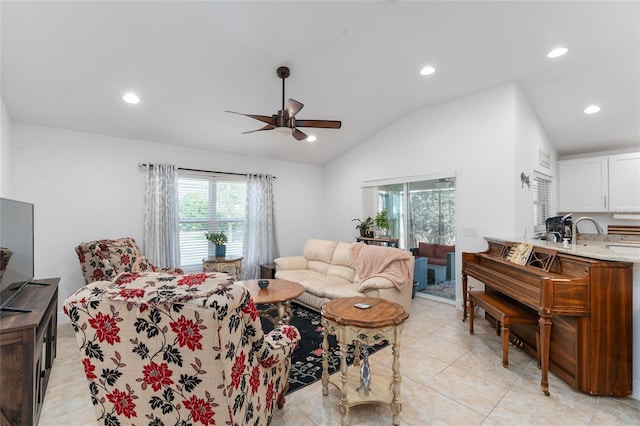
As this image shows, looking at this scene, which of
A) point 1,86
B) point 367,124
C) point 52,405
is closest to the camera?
point 52,405

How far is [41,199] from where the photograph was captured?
353 cm

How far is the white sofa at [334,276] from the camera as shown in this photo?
3.49 metres

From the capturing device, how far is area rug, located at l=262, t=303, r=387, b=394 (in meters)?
2.39

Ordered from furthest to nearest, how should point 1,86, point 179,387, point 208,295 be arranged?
point 1,86, point 179,387, point 208,295

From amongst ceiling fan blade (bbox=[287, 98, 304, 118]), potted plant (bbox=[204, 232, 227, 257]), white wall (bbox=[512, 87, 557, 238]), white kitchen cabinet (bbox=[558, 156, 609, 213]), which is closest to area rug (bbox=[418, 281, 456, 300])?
white wall (bbox=[512, 87, 557, 238])

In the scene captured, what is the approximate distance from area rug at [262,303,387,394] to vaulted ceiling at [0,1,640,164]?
113 inches

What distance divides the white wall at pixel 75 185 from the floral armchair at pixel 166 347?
10.9 ft

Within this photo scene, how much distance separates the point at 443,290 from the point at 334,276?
1906mm

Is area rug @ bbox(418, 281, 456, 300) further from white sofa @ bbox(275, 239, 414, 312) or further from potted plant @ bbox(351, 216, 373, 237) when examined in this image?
potted plant @ bbox(351, 216, 373, 237)

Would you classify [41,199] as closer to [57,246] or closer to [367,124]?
[57,246]

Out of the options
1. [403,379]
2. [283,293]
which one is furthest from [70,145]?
[403,379]

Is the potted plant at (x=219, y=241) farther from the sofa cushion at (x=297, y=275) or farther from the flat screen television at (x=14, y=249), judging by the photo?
the flat screen television at (x=14, y=249)

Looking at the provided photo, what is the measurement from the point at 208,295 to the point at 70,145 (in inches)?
160

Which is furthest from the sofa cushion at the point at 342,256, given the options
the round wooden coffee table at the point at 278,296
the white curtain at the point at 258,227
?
the white curtain at the point at 258,227
